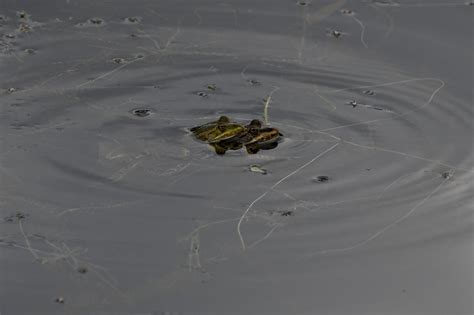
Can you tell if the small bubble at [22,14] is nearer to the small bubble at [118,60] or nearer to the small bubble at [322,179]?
the small bubble at [118,60]

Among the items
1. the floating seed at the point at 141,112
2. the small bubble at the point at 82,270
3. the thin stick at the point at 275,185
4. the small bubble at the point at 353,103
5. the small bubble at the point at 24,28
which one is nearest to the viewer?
the small bubble at the point at 82,270

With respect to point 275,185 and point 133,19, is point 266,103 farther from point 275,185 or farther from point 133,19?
point 133,19

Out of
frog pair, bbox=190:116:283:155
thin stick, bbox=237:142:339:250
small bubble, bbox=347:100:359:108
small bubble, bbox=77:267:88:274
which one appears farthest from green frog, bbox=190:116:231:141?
small bubble, bbox=77:267:88:274

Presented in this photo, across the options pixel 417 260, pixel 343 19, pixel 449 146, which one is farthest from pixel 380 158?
pixel 343 19

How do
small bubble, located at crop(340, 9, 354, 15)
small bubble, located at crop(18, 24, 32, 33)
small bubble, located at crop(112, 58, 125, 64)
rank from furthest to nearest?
small bubble, located at crop(340, 9, 354, 15), small bubble, located at crop(18, 24, 32, 33), small bubble, located at crop(112, 58, 125, 64)

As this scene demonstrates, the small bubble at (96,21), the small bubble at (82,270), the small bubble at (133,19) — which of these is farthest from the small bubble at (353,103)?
the small bubble at (82,270)

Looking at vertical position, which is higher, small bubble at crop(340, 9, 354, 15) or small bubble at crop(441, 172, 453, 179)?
small bubble at crop(340, 9, 354, 15)

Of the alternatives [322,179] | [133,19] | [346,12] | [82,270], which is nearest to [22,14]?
[133,19]

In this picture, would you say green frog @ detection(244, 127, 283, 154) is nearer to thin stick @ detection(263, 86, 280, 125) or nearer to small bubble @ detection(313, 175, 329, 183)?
thin stick @ detection(263, 86, 280, 125)
